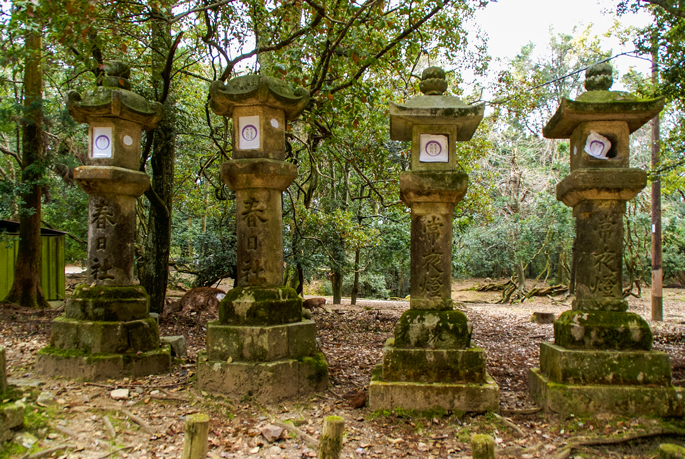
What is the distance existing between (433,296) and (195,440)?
250 centimetres

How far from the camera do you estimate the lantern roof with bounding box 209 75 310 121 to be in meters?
4.14

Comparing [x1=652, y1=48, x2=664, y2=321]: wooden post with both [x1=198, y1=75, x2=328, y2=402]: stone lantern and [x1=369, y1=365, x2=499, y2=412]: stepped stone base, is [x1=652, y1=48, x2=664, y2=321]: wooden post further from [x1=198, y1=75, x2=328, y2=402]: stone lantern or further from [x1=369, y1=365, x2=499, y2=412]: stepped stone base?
[x1=198, y1=75, x2=328, y2=402]: stone lantern

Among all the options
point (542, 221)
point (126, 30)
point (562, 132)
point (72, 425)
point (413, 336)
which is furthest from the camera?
point (542, 221)

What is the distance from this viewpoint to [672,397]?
11.6 feet

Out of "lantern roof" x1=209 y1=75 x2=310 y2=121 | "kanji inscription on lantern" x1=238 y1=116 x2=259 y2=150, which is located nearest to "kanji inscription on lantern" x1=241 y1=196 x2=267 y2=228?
"kanji inscription on lantern" x1=238 y1=116 x2=259 y2=150

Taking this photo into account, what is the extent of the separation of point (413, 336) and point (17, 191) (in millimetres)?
7484

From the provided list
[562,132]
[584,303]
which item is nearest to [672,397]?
[584,303]

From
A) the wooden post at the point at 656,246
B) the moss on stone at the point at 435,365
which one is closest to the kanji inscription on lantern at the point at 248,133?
the moss on stone at the point at 435,365

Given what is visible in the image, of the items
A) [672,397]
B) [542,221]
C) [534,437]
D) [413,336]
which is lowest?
[534,437]

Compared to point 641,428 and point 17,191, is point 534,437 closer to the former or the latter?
point 641,428

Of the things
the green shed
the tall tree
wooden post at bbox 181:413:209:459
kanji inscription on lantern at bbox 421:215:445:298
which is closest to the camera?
wooden post at bbox 181:413:209:459

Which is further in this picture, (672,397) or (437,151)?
(437,151)

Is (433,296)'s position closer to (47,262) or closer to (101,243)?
(101,243)

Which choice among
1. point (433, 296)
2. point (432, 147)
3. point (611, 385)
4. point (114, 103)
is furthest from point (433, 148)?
point (114, 103)
